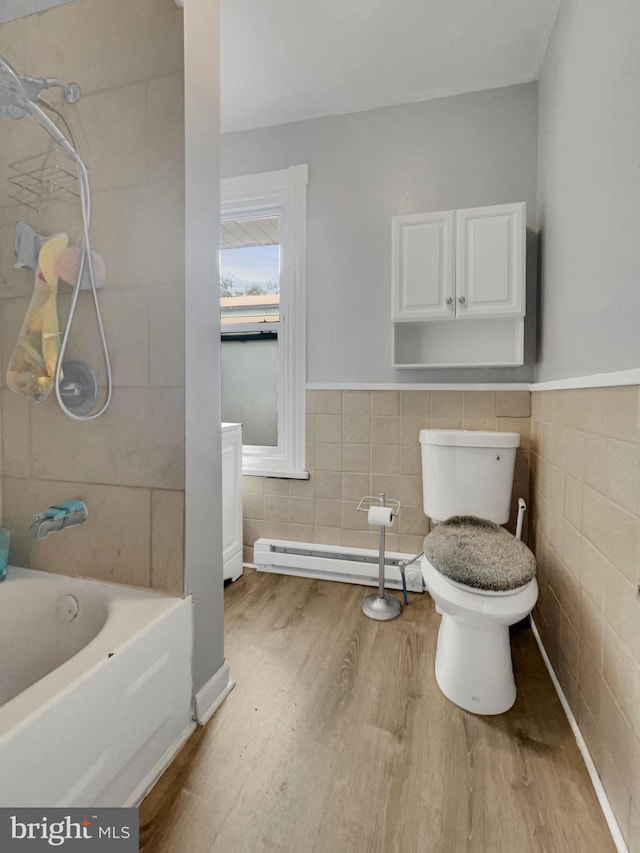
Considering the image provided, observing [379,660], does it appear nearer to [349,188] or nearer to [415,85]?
[349,188]

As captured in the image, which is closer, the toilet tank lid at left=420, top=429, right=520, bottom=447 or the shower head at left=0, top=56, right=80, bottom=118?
the shower head at left=0, top=56, right=80, bottom=118

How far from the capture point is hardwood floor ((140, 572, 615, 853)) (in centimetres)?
91

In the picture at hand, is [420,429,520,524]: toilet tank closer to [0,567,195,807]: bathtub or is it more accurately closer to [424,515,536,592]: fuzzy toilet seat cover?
[424,515,536,592]: fuzzy toilet seat cover

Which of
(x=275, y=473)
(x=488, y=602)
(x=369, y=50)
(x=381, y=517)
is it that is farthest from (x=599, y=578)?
(x=369, y=50)

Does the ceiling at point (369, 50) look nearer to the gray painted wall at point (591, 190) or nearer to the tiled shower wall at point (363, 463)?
the gray painted wall at point (591, 190)

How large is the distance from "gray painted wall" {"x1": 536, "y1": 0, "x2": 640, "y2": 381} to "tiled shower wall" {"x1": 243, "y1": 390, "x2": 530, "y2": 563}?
0.39 meters

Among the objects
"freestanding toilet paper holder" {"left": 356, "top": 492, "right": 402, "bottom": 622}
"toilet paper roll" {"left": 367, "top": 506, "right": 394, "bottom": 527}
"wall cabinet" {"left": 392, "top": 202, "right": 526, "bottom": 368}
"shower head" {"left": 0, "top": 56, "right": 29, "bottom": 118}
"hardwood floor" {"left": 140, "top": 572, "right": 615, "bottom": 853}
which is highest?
"shower head" {"left": 0, "top": 56, "right": 29, "bottom": 118}

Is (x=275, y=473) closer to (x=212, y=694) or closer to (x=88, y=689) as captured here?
(x=212, y=694)

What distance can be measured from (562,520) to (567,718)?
596 millimetres

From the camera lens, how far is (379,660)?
150 centimetres

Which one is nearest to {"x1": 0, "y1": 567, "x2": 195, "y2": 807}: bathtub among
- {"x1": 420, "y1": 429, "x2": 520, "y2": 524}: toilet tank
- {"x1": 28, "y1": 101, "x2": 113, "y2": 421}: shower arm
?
{"x1": 28, "y1": 101, "x2": 113, "y2": 421}: shower arm

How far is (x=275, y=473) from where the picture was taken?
7.50 ft

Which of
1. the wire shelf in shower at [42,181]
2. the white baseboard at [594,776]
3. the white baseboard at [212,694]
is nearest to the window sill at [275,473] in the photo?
the white baseboard at [212,694]

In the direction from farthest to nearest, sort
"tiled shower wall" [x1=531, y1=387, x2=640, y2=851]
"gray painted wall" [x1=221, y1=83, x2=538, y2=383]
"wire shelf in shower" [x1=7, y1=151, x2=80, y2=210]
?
"gray painted wall" [x1=221, y1=83, x2=538, y2=383]
"wire shelf in shower" [x1=7, y1=151, x2=80, y2=210]
"tiled shower wall" [x1=531, y1=387, x2=640, y2=851]
